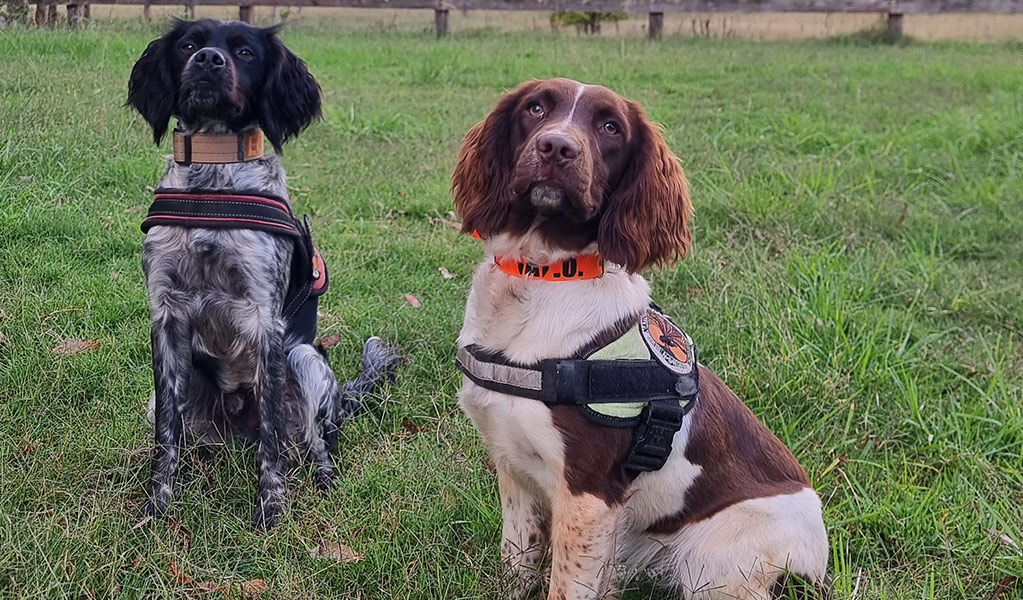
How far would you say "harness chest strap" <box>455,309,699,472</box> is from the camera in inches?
87.4

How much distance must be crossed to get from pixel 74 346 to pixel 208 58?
1346mm

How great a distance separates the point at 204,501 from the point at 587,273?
1.37m

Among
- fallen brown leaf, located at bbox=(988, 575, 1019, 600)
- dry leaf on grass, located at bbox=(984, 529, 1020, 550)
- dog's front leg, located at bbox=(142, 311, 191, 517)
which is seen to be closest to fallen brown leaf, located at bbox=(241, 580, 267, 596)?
dog's front leg, located at bbox=(142, 311, 191, 517)

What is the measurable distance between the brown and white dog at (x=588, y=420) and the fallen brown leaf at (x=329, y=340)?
62.6 inches

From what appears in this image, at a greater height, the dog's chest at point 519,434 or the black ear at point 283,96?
the black ear at point 283,96

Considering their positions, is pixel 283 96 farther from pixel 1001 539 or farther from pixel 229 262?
pixel 1001 539

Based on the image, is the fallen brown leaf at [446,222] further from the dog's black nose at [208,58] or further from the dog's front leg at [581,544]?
the dog's front leg at [581,544]

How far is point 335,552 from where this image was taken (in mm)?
2529

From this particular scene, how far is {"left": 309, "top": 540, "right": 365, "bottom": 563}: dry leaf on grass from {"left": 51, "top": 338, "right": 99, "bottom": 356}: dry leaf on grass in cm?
150

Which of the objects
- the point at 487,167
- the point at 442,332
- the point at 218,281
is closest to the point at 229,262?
the point at 218,281

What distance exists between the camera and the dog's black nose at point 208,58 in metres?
2.85

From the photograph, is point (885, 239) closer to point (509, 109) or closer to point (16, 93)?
point (509, 109)

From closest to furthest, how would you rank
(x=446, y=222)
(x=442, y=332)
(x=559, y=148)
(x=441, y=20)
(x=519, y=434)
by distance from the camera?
(x=559, y=148), (x=519, y=434), (x=442, y=332), (x=446, y=222), (x=441, y=20)

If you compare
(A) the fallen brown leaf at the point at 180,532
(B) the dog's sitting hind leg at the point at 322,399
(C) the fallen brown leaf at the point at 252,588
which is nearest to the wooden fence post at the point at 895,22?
(B) the dog's sitting hind leg at the point at 322,399
